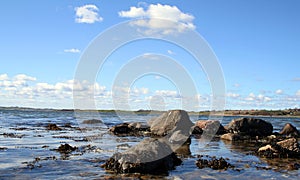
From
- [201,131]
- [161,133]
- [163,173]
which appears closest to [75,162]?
[163,173]

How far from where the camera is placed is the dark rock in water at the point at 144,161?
10.6 meters

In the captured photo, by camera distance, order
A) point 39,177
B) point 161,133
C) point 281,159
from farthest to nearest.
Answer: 1. point 161,133
2. point 281,159
3. point 39,177

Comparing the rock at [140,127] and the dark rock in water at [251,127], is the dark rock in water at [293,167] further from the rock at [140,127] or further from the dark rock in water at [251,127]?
the rock at [140,127]

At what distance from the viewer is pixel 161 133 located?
25.2m

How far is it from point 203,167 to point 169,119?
44.6 ft

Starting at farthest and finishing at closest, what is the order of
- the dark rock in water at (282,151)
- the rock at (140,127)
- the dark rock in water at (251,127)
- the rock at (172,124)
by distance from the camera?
the rock at (140,127)
the dark rock in water at (251,127)
the rock at (172,124)
the dark rock in water at (282,151)

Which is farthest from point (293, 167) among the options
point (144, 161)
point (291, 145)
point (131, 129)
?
point (131, 129)

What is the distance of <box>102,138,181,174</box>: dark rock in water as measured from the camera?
10.6 metres

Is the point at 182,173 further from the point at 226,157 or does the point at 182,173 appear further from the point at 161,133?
the point at 161,133

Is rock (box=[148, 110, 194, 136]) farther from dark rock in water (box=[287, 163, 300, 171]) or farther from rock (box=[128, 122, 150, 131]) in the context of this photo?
dark rock in water (box=[287, 163, 300, 171])

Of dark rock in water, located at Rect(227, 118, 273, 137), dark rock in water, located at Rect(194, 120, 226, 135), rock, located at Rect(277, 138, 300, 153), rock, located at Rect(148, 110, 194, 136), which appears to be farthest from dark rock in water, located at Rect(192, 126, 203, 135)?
rock, located at Rect(277, 138, 300, 153)

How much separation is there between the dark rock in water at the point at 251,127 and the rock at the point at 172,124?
445cm

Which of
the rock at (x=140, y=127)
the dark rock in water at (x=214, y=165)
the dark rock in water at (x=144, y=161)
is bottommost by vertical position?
the dark rock in water at (x=214, y=165)

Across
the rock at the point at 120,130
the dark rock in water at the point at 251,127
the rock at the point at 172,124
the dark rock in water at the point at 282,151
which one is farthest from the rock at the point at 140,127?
the dark rock in water at the point at 282,151
